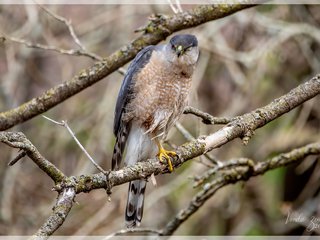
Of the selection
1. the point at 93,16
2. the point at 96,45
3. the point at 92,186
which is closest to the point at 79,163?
the point at 96,45

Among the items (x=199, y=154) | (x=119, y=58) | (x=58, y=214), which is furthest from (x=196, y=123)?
(x=58, y=214)

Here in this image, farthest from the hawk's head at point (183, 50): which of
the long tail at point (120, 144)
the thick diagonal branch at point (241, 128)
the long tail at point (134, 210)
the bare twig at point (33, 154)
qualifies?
the bare twig at point (33, 154)

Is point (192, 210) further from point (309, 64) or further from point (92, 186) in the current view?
point (309, 64)

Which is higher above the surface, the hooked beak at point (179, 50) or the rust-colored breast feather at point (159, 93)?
the hooked beak at point (179, 50)

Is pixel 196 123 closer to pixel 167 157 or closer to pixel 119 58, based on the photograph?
pixel 119 58

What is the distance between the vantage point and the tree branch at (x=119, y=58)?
12.1 ft

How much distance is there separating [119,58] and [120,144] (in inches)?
26.6

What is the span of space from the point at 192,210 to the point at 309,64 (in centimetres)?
281

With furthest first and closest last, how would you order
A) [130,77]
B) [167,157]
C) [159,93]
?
[130,77]
[159,93]
[167,157]

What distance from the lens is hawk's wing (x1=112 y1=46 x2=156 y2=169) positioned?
3990 millimetres

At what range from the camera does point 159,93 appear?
3928 millimetres

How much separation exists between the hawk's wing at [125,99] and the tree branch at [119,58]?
137mm

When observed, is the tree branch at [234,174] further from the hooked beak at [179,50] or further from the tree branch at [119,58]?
the tree branch at [119,58]

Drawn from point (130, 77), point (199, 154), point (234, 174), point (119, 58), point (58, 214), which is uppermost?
point (119, 58)
